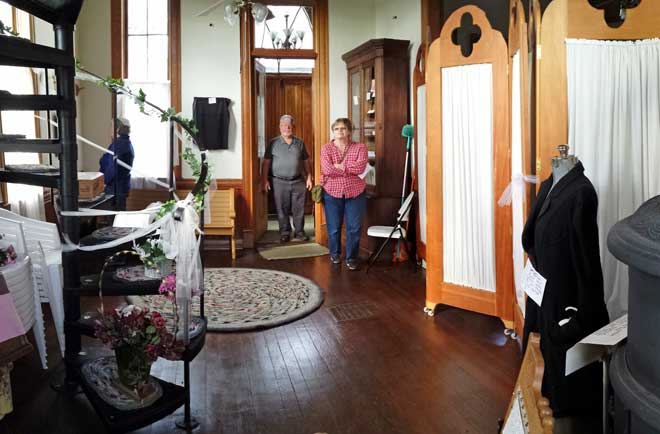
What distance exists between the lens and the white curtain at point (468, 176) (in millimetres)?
4156

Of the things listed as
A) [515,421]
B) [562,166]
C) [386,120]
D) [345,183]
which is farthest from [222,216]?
[515,421]

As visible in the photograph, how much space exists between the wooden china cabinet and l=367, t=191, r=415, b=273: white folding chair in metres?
0.40

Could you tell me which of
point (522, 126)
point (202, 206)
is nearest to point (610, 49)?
point (522, 126)

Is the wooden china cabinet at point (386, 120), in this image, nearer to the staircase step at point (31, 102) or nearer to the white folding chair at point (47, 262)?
the white folding chair at point (47, 262)

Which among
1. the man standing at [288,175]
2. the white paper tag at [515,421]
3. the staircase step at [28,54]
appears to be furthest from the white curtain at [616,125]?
the man standing at [288,175]

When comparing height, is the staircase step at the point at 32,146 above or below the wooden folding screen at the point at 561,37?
below

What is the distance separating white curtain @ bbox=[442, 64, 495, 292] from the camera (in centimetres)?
416

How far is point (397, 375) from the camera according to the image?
3395mm

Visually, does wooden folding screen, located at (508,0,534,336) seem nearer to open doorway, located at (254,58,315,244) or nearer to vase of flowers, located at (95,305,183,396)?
vase of flowers, located at (95,305,183,396)

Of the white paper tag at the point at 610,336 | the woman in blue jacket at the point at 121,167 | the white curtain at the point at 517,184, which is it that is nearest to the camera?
the white paper tag at the point at 610,336

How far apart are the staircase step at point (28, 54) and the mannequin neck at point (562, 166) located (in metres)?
2.30

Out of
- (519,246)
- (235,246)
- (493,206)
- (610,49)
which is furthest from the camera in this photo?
(235,246)

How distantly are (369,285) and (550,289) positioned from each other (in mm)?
3117

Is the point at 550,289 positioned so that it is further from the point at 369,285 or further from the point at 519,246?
the point at 369,285
